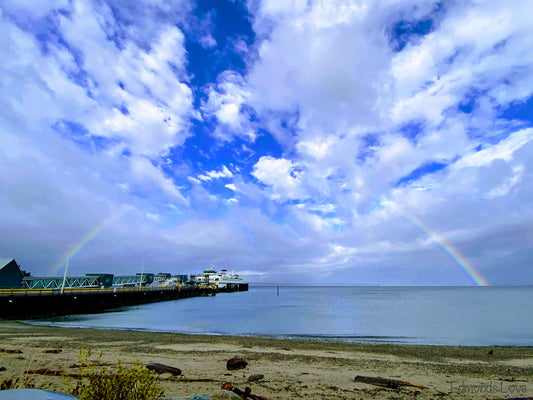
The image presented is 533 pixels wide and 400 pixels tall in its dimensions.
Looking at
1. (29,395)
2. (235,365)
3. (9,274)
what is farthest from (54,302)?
(29,395)

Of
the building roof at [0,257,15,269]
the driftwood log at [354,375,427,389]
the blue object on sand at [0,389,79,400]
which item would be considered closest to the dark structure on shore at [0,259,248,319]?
the building roof at [0,257,15,269]

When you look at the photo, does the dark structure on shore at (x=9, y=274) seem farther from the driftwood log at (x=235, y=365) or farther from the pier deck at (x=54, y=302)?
the driftwood log at (x=235, y=365)

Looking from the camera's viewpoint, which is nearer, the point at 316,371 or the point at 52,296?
the point at 316,371

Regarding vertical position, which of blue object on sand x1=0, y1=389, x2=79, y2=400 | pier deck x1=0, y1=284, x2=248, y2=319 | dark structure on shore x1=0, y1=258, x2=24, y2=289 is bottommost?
pier deck x1=0, y1=284, x2=248, y2=319

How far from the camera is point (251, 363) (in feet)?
41.9

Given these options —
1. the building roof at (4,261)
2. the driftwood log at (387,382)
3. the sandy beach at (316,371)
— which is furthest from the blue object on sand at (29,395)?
the building roof at (4,261)

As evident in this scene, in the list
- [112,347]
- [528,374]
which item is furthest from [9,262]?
[528,374]

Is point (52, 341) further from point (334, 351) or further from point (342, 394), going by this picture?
point (342, 394)

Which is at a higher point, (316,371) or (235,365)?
(235,365)

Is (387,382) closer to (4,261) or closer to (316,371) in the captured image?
(316,371)

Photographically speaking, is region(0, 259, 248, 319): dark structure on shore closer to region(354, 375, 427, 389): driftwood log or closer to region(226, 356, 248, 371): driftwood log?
region(226, 356, 248, 371): driftwood log

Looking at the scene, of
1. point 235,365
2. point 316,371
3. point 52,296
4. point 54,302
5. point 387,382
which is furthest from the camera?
point 54,302

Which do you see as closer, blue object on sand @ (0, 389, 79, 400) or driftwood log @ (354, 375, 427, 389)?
blue object on sand @ (0, 389, 79, 400)

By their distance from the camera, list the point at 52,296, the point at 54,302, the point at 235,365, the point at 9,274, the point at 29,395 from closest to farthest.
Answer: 1. the point at 29,395
2. the point at 235,365
3. the point at 52,296
4. the point at 54,302
5. the point at 9,274
